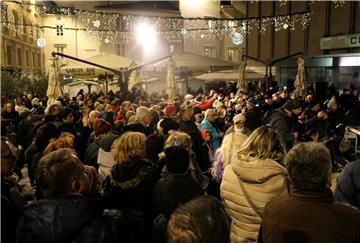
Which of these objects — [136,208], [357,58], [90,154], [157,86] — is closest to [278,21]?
[357,58]

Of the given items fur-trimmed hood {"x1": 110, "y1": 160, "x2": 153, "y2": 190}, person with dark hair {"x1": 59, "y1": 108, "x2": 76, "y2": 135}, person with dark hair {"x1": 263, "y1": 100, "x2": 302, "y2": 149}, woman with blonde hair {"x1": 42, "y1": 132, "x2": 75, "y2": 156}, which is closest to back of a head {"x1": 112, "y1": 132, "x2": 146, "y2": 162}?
fur-trimmed hood {"x1": 110, "y1": 160, "x2": 153, "y2": 190}

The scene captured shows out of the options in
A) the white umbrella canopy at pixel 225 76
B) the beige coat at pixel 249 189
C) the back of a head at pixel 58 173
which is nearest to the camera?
the back of a head at pixel 58 173

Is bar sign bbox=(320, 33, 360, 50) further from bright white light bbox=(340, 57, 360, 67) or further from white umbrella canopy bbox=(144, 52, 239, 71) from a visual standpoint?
white umbrella canopy bbox=(144, 52, 239, 71)

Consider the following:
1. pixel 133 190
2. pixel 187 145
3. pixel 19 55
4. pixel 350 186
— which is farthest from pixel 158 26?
pixel 350 186

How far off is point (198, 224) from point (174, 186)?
1524 millimetres

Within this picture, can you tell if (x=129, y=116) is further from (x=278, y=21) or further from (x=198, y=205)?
(x=278, y=21)

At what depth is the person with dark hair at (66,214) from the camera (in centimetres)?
219

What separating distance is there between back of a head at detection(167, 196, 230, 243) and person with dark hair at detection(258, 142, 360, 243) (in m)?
0.78

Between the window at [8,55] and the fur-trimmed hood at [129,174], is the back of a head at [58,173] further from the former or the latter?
the window at [8,55]

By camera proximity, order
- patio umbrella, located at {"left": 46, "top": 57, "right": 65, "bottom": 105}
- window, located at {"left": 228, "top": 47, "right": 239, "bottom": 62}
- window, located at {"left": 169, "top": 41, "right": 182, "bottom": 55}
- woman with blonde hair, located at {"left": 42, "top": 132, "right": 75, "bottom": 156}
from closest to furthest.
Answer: woman with blonde hair, located at {"left": 42, "top": 132, "right": 75, "bottom": 156}, patio umbrella, located at {"left": 46, "top": 57, "right": 65, "bottom": 105}, window, located at {"left": 228, "top": 47, "right": 239, "bottom": 62}, window, located at {"left": 169, "top": 41, "right": 182, "bottom": 55}

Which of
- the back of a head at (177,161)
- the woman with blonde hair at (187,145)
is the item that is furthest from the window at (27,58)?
the back of a head at (177,161)

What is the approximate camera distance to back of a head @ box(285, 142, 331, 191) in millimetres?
2390

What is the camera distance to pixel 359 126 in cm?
963

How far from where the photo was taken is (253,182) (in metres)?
3.09
